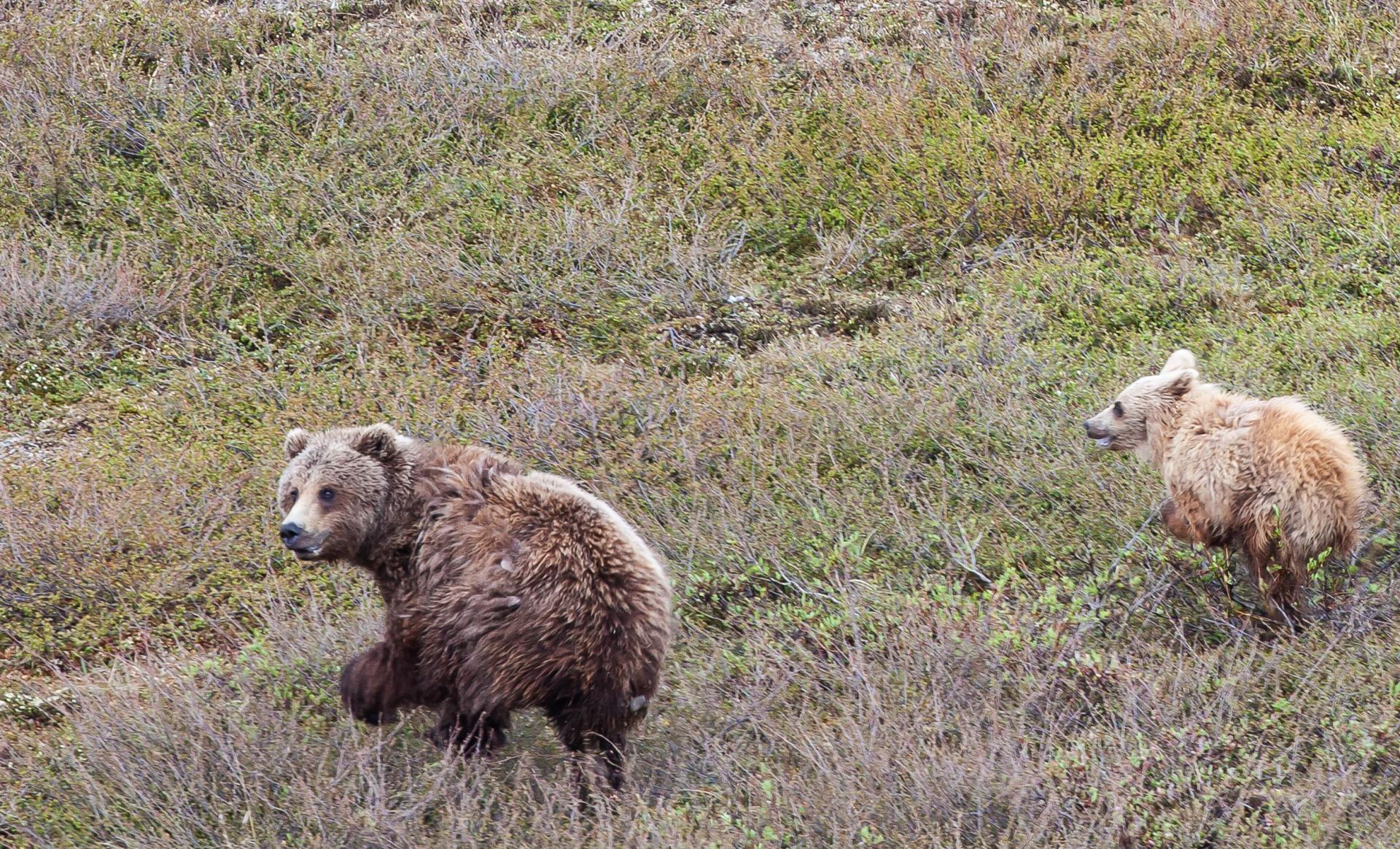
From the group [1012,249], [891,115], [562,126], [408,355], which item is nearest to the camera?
[408,355]

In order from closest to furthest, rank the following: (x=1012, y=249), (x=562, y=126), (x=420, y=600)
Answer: (x=420, y=600) < (x=1012, y=249) < (x=562, y=126)

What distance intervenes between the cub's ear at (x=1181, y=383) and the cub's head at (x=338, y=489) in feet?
10.9

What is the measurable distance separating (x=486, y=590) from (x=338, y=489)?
880mm

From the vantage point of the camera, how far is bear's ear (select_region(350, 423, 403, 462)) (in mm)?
5203

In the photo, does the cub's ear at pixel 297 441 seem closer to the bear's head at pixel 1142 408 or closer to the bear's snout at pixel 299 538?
the bear's snout at pixel 299 538

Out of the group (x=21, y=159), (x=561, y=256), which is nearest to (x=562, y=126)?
(x=561, y=256)

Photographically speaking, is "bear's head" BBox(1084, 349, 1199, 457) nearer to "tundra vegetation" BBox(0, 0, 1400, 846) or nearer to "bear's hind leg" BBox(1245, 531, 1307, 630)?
"tundra vegetation" BBox(0, 0, 1400, 846)

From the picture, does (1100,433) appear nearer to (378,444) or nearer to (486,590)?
(486,590)

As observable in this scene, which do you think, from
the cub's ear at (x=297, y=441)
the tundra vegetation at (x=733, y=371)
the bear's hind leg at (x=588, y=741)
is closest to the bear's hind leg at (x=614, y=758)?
the bear's hind leg at (x=588, y=741)

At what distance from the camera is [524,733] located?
521 centimetres

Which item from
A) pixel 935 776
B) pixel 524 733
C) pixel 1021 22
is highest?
pixel 1021 22

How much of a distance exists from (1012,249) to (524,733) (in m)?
5.25

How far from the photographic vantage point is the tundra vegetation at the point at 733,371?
15.2 feet

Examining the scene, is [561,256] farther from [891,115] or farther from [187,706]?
[187,706]
